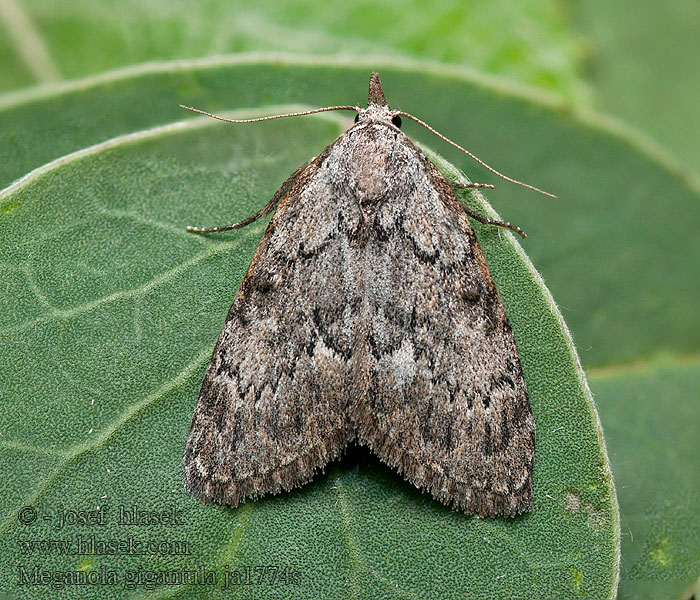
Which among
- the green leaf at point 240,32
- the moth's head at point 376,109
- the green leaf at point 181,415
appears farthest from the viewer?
the green leaf at point 240,32

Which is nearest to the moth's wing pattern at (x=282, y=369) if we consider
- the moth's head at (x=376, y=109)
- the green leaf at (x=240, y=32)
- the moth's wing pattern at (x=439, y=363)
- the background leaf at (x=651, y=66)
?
the moth's wing pattern at (x=439, y=363)

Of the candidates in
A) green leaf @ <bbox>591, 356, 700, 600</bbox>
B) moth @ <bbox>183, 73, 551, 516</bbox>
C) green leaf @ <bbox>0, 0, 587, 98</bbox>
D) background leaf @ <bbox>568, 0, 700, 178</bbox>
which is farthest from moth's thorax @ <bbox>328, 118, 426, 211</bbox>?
background leaf @ <bbox>568, 0, 700, 178</bbox>

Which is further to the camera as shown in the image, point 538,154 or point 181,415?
point 538,154

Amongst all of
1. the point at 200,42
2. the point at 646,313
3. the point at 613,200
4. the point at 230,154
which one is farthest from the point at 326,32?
the point at 646,313

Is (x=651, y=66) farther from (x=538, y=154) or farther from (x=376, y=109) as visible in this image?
(x=376, y=109)

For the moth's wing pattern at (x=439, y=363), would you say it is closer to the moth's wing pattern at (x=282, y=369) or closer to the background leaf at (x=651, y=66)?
the moth's wing pattern at (x=282, y=369)

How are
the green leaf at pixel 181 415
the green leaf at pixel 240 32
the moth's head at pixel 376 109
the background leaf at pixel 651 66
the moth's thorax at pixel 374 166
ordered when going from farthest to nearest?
the background leaf at pixel 651 66 < the green leaf at pixel 240 32 < the moth's head at pixel 376 109 < the moth's thorax at pixel 374 166 < the green leaf at pixel 181 415

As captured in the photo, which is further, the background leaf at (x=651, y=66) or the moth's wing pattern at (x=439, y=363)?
the background leaf at (x=651, y=66)

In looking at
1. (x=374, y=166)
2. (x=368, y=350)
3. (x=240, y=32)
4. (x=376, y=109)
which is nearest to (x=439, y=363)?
(x=368, y=350)
